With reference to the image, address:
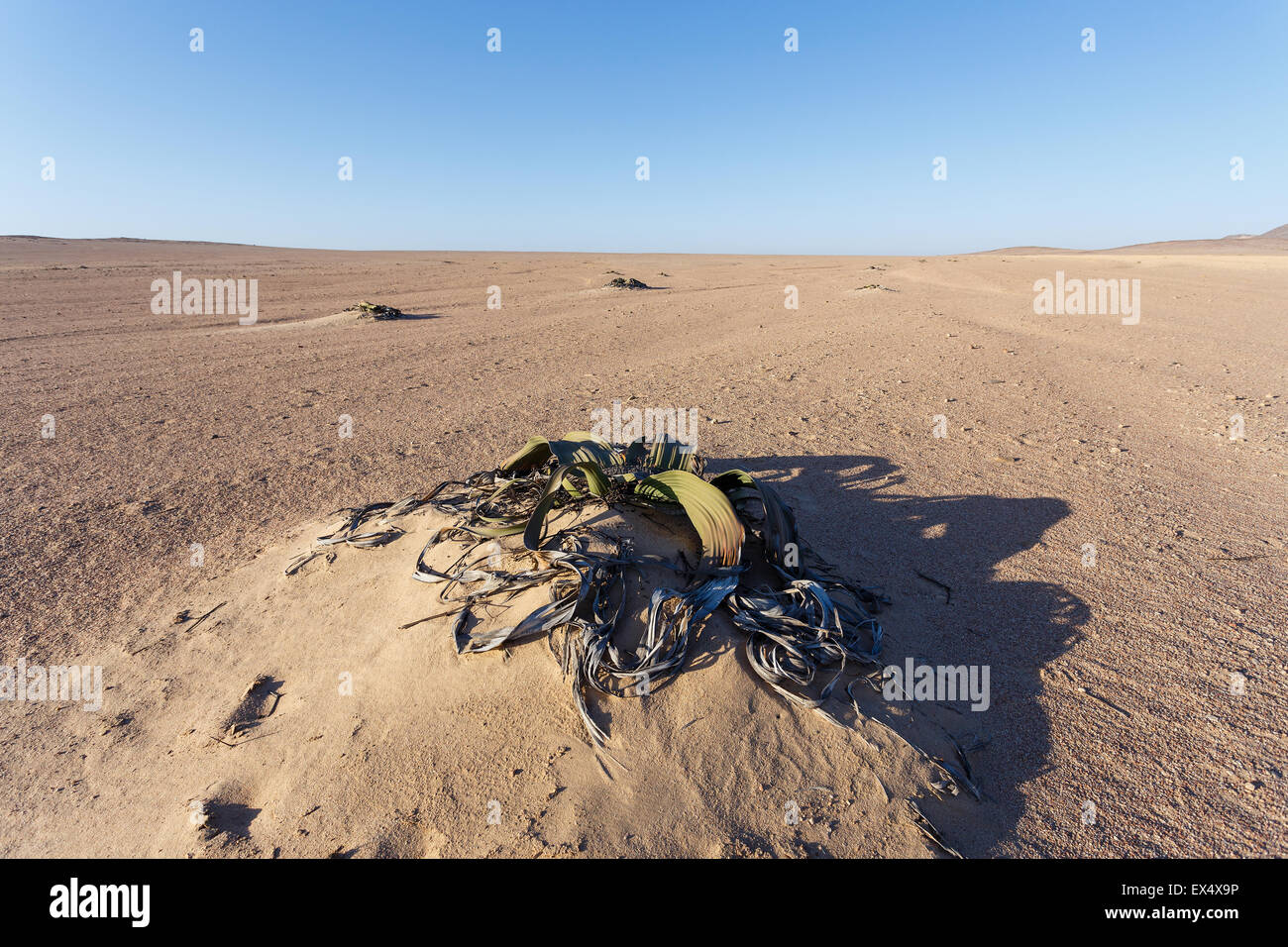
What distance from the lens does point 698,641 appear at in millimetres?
2510

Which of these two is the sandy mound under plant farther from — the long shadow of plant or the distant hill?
the distant hill

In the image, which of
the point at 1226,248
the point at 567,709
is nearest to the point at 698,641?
the point at 567,709

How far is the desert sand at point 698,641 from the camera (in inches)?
84.0

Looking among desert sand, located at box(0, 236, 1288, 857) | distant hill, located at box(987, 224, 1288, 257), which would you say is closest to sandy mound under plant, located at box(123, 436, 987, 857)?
desert sand, located at box(0, 236, 1288, 857)

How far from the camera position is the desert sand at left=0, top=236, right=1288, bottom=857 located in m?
2.13

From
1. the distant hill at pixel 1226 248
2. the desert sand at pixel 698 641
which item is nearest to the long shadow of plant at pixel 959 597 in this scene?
the desert sand at pixel 698 641

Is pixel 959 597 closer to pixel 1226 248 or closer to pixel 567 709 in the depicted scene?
pixel 567 709

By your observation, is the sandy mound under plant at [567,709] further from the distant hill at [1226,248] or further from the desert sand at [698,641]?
the distant hill at [1226,248]

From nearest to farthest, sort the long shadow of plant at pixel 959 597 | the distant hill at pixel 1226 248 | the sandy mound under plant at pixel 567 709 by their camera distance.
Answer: the sandy mound under plant at pixel 567 709, the long shadow of plant at pixel 959 597, the distant hill at pixel 1226 248

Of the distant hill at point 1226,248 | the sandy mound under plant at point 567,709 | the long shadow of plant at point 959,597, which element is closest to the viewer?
the sandy mound under plant at point 567,709

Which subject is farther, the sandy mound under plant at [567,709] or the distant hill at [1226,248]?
the distant hill at [1226,248]

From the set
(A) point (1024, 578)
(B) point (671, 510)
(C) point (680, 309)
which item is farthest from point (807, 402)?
(C) point (680, 309)

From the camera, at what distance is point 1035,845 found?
2.09 m
